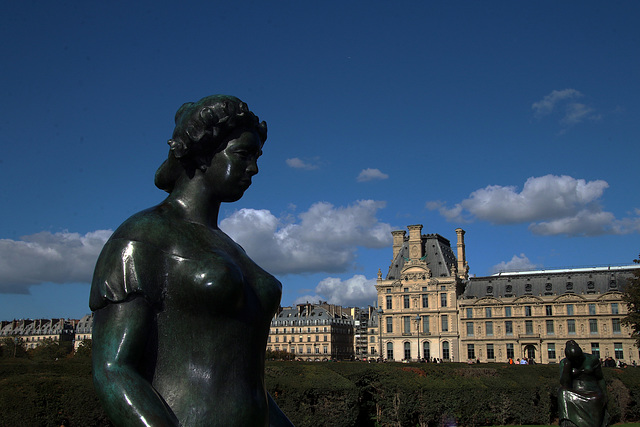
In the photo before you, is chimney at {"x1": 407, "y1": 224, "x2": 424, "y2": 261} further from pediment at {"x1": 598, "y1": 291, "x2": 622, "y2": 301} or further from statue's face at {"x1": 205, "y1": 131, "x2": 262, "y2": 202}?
statue's face at {"x1": 205, "y1": 131, "x2": 262, "y2": 202}

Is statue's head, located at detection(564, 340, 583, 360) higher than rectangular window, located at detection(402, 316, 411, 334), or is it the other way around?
rectangular window, located at detection(402, 316, 411, 334)

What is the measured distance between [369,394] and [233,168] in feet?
49.4

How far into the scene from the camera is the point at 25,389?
26.8 feet

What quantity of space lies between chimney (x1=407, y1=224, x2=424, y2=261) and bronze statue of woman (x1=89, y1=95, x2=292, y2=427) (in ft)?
227

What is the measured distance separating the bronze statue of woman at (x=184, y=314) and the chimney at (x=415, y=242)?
69.2 meters

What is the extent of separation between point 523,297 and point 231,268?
219ft

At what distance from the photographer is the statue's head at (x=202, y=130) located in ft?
6.43

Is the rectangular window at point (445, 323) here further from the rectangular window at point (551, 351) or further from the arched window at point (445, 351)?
the rectangular window at point (551, 351)

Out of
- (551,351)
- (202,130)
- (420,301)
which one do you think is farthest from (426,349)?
(202,130)

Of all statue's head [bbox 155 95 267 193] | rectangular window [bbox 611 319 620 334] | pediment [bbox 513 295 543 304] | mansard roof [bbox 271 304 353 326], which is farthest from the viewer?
mansard roof [bbox 271 304 353 326]

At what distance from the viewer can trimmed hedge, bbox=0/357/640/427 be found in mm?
8375

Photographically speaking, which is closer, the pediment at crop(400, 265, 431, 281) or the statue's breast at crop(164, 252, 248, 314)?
the statue's breast at crop(164, 252, 248, 314)

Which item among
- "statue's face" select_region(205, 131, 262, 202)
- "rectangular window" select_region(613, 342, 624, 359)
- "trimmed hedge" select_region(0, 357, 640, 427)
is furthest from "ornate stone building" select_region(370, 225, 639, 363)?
"statue's face" select_region(205, 131, 262, 202)

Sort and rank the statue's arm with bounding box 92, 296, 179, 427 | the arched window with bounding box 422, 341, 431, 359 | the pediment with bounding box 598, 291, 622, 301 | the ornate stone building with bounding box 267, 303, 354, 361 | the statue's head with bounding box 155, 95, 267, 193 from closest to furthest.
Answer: the statue's arm with bounding box 92, 296, 179, 427 → the statue's head with bounding box 155, 95, 267, 193 → the pediment with bounding box 598, 291, 622, 301 → the arched window with bounding box 422, 341, 431, 359 → the ornate stone building with bounding box 267, 303, 354, 361
